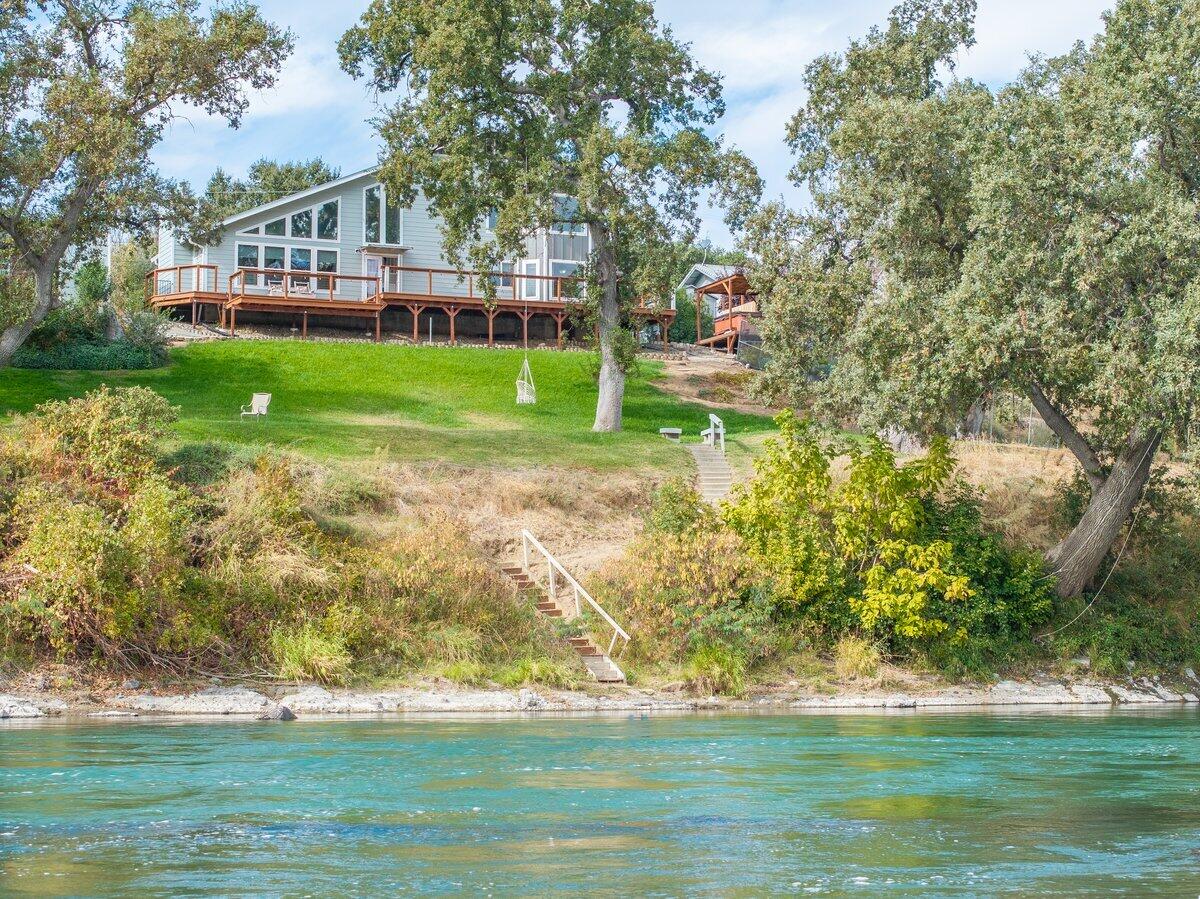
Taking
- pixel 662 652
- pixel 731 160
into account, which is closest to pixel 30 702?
pixel 662 652

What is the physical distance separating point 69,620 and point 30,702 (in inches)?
70.8

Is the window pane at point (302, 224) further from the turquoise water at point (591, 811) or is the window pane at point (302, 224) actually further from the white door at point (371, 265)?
the turquoise water at point (591, 811)

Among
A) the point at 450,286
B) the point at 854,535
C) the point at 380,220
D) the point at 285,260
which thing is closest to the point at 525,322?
the point at 450,286

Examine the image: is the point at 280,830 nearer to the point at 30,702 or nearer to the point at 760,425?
the point at 30,702

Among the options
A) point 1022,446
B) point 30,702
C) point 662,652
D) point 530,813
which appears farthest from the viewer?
point 1022,446

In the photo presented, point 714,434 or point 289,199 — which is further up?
point 289,199

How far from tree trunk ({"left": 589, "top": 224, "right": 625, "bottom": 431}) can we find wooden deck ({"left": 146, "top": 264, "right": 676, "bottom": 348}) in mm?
10448

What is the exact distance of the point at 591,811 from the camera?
14391mm

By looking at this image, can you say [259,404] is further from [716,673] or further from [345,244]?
[345,244]

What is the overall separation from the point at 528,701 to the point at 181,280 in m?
37.5

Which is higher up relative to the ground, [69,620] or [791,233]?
[791,233]

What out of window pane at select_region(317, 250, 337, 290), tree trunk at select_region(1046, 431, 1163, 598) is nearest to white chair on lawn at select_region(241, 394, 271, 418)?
tree trunk at select_region(1046, 431, 1163, 598)

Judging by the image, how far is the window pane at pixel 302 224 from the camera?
2405 inches

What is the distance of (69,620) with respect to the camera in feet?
82.6
